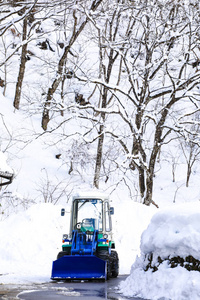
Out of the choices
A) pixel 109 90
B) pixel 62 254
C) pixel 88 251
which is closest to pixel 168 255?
pixel 88 251

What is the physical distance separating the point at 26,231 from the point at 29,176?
965 cm

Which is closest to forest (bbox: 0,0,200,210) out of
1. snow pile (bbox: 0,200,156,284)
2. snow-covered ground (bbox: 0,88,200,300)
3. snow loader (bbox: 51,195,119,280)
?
snow-covered ground (bbox: 0,88,200,300)

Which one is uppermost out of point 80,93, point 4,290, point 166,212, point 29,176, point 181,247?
point 80,93

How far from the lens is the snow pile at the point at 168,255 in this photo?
8258 millimetres

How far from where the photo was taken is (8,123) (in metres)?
28.0

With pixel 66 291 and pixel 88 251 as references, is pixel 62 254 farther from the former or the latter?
pixel 66 291

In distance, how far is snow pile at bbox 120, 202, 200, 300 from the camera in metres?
8.26

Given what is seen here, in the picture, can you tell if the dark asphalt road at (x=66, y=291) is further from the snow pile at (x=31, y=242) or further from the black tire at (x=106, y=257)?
the snow pile at (x=31, y=242)

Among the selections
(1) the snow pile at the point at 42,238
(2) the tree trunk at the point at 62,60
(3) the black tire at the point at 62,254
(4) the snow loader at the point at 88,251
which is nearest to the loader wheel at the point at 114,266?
(4) the snow loader at the point at 88,251

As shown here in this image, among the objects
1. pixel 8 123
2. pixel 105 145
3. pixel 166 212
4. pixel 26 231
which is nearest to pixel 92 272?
pixel 166 212

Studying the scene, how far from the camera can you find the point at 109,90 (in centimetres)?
2103

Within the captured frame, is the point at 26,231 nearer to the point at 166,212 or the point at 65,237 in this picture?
the point at 65,237

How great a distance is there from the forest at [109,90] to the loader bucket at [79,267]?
5443 millimetres

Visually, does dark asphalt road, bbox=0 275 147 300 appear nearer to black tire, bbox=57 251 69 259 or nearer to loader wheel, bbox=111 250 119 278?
black tire, bbox=57 251 69 259
